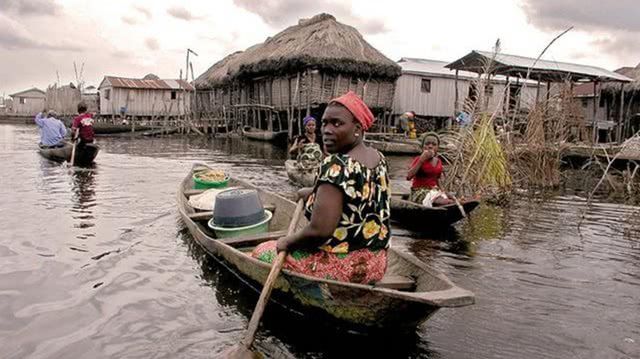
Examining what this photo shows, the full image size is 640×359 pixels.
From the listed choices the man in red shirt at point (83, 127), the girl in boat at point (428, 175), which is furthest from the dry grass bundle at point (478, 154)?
the man in red shirt at point (83, 127)

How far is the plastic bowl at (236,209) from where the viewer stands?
5.67 meters

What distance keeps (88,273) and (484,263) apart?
3974 mm

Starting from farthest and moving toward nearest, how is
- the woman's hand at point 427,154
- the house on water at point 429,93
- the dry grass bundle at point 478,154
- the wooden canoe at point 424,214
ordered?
the house on water at point 429,93
the dry grass bundle at point 478,154
the woman's hand at point 427,154
the wooden canoe at point 424,214

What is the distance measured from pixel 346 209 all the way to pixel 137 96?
41.3m

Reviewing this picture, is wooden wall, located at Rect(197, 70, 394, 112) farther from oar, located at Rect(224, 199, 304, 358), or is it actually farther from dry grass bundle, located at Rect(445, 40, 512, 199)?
oar, located at Rect(224, 199, 304, 358)

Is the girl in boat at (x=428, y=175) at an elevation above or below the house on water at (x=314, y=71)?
below

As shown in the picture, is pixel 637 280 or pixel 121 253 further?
pixel 121 253

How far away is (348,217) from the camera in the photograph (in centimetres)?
336

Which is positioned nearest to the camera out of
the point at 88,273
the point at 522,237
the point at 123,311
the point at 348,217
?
the point at 348,217

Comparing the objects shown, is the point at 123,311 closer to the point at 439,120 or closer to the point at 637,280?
the point at 637,280

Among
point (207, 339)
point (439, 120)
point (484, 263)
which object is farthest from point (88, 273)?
point (439, 120)

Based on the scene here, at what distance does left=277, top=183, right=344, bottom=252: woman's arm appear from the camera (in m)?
3.21

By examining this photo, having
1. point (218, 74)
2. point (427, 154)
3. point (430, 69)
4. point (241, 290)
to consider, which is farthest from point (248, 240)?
point (218, 74)

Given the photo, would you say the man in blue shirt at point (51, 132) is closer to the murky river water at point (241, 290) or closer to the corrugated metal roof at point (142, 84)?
the murky river water at point (241, 290)
